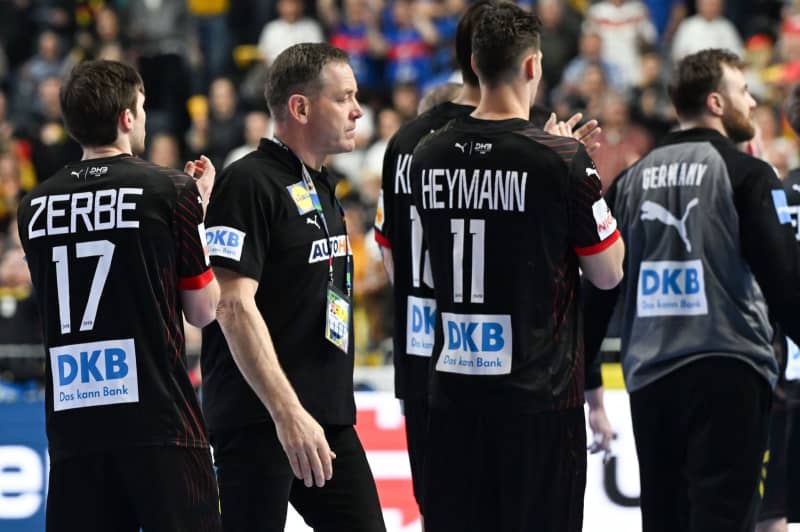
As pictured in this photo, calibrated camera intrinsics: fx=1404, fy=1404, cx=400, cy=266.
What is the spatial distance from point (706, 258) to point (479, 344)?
146cm

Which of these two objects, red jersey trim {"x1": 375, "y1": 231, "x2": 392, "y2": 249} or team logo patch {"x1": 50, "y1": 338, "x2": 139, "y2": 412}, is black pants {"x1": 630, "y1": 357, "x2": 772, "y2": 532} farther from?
team logo patch {"x1": 50, "y1": 338, "x2": 139, "y2": 412}

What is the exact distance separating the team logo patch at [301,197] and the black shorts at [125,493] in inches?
43.1

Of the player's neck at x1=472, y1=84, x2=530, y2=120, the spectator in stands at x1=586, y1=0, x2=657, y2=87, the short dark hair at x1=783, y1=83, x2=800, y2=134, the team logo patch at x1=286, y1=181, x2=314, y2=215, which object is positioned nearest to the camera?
the player's neck at x1=472, y1=84, x2=530, y2=120

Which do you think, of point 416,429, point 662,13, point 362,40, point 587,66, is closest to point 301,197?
point 416,429

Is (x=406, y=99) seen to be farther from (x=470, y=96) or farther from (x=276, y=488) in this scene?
(x=276, y=488)

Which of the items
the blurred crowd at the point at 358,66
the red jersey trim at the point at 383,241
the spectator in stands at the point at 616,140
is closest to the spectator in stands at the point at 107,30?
the blurred crowd at the point at 358,66

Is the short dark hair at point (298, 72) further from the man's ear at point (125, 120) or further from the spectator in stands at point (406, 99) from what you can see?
the spectator in stands at point (406, 99)

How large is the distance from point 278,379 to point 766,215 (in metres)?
2.27

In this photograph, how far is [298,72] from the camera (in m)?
5.57

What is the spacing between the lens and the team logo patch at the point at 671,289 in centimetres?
609

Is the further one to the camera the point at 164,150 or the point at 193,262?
the point at 164,150

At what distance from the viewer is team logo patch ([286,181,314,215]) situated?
5449mm

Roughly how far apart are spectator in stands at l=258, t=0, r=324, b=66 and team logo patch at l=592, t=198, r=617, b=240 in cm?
1306

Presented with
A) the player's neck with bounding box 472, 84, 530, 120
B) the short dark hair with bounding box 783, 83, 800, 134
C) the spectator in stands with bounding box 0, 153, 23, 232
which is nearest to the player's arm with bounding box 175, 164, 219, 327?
the player's neck with bounding box 472, 84, 530, 120
